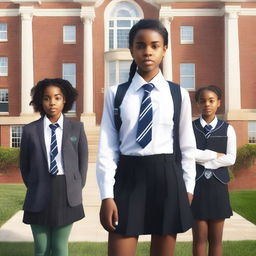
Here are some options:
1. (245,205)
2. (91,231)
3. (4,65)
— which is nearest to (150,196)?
(91,231)

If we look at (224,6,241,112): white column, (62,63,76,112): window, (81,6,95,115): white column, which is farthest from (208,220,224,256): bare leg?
(62,63,76,112): window

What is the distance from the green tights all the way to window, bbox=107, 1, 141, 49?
28.2 meters

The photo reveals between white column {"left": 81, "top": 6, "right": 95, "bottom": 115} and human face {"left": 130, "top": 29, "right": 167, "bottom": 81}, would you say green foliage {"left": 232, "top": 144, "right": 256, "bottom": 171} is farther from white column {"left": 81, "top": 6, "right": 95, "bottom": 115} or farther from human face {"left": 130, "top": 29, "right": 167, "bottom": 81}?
human face {"left": 130, "top": 29, "right": 167, "bottom": 81}

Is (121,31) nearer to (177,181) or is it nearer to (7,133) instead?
(7,133)

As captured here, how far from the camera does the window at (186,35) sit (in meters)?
31.7

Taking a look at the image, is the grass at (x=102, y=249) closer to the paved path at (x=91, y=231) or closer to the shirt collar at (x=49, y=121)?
the paved path at (x=91, y=231)

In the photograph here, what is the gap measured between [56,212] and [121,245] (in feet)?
5.46

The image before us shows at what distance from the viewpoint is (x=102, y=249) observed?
7289mm

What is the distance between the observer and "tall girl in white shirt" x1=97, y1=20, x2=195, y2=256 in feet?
10.6

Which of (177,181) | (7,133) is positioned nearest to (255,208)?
(177,181)

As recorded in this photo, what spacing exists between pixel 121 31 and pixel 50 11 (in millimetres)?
4932

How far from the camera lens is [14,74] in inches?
1256

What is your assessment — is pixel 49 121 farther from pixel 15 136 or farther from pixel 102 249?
pixel 15 136

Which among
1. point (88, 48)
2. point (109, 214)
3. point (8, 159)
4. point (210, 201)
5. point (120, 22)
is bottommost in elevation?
point (8, 159)
